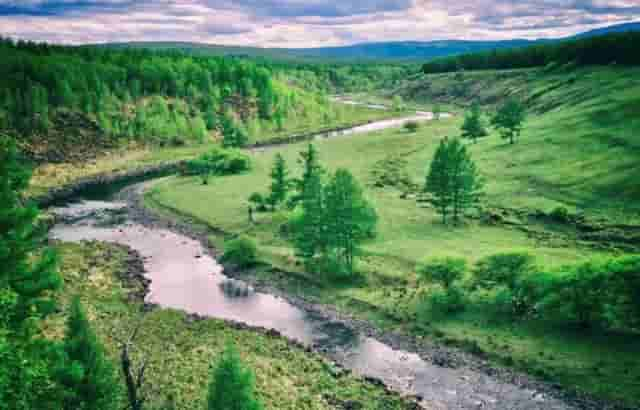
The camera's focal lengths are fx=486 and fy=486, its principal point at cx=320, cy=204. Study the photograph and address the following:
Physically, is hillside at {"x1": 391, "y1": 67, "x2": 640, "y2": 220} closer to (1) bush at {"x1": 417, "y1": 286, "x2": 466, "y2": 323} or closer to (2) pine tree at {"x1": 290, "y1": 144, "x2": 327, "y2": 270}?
(1) bush at {"x1": 417, "y1": 286, "x2": 466, "y2": 323}

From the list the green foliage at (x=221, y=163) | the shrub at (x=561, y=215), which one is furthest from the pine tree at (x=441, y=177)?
the green foliage at (x=221, y=163)

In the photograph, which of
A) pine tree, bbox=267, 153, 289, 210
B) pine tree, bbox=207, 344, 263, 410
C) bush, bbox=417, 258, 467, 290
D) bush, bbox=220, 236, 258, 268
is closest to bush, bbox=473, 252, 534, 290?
bush, bbox=417, 258, 467, 290

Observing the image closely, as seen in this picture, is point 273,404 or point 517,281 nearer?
point 273,404

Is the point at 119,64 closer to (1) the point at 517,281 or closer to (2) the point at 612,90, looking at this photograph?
(2) the point at 612,90

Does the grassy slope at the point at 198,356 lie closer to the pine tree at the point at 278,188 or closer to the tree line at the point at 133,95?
the pine tree at the point at 278,188

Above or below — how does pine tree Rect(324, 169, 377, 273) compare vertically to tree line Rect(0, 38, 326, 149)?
below

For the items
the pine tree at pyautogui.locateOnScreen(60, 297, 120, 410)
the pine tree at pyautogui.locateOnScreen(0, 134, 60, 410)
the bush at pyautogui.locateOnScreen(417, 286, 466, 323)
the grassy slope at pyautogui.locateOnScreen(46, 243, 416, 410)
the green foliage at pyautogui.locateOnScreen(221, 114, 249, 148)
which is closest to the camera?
the pine tree at pyautogui.locateOnScreen(0, 134, 60, 410)

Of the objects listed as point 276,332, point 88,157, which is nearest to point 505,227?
point 276,332
